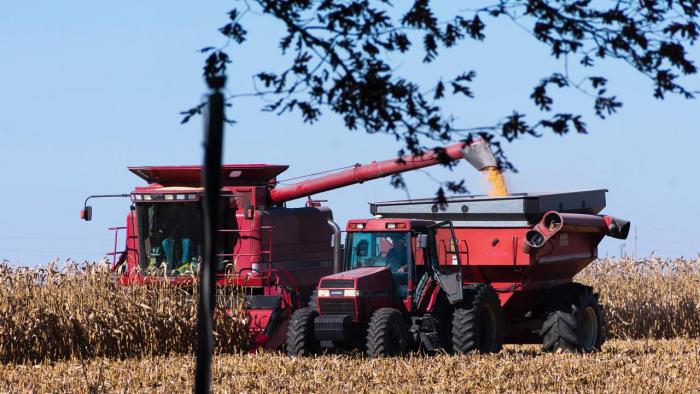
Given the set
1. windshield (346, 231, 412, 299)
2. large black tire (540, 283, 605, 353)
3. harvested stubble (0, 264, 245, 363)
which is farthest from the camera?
large black tire (540, 283, 605, 353)

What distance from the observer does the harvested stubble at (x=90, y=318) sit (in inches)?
625

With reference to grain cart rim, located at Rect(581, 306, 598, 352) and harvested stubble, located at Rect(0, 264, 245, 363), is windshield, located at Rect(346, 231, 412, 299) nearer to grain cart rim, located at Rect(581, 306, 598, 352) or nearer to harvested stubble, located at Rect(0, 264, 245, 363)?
harvested stubble, located at Rect(0, 264, 245, 363)

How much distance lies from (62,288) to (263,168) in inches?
139

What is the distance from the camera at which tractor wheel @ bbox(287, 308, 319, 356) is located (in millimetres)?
14633

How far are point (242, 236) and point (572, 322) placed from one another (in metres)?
4.90

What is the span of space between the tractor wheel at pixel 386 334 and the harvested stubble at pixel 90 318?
294 centimetres

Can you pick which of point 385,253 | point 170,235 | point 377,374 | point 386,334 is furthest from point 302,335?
point 170,235

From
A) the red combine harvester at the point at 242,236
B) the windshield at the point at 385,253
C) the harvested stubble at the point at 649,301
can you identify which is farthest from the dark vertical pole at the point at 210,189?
the harvested stubble at the point at 649,301

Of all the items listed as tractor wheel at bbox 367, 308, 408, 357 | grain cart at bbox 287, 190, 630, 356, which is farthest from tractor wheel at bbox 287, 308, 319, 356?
tractor wheel at bbox 367, 308, 408, 357

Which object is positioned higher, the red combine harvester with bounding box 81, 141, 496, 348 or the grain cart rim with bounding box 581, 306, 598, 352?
the red combine harvester with bounding box 81, 141, 496, 348

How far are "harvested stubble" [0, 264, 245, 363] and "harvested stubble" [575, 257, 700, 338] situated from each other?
8.36 m

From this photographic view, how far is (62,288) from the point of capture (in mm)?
16609

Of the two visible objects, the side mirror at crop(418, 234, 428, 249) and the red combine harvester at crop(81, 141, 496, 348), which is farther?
the red combine harvester at crop(81, 141, 496, 348)

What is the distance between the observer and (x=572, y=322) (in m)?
16.6
